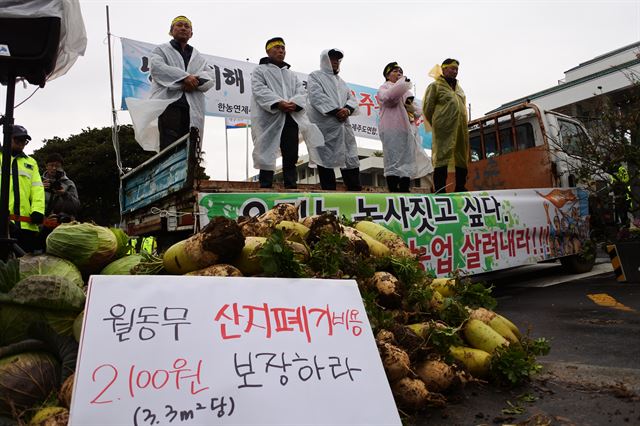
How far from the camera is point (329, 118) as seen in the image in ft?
20.7

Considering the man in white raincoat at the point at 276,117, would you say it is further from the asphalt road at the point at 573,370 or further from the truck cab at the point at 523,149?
the truck cab at the point at 523,149

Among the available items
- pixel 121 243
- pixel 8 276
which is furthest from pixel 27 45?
pixel 8 276

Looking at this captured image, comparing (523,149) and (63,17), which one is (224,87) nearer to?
(523,149)

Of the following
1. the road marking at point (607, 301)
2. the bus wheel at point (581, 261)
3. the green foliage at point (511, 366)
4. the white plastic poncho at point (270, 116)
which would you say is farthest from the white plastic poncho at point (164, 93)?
the bus wheel at point (581, 261)

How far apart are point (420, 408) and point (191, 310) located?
107cm

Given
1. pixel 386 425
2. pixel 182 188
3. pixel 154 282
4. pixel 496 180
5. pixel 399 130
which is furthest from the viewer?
pixel 496 180

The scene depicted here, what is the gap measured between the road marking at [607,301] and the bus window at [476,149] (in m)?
3.08

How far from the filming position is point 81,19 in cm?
337

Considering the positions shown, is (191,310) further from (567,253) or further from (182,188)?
(567,253)

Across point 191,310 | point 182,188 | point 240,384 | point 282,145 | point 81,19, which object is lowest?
point 240,384

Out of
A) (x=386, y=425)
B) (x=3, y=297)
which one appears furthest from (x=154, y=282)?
(x=386, y=425)

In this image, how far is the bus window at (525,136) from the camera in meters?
7.40

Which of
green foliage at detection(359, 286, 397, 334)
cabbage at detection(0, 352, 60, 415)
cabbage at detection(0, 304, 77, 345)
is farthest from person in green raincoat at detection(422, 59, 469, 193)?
cabbage at detection(0, 352, 60, 415)

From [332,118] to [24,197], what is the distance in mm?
3651
